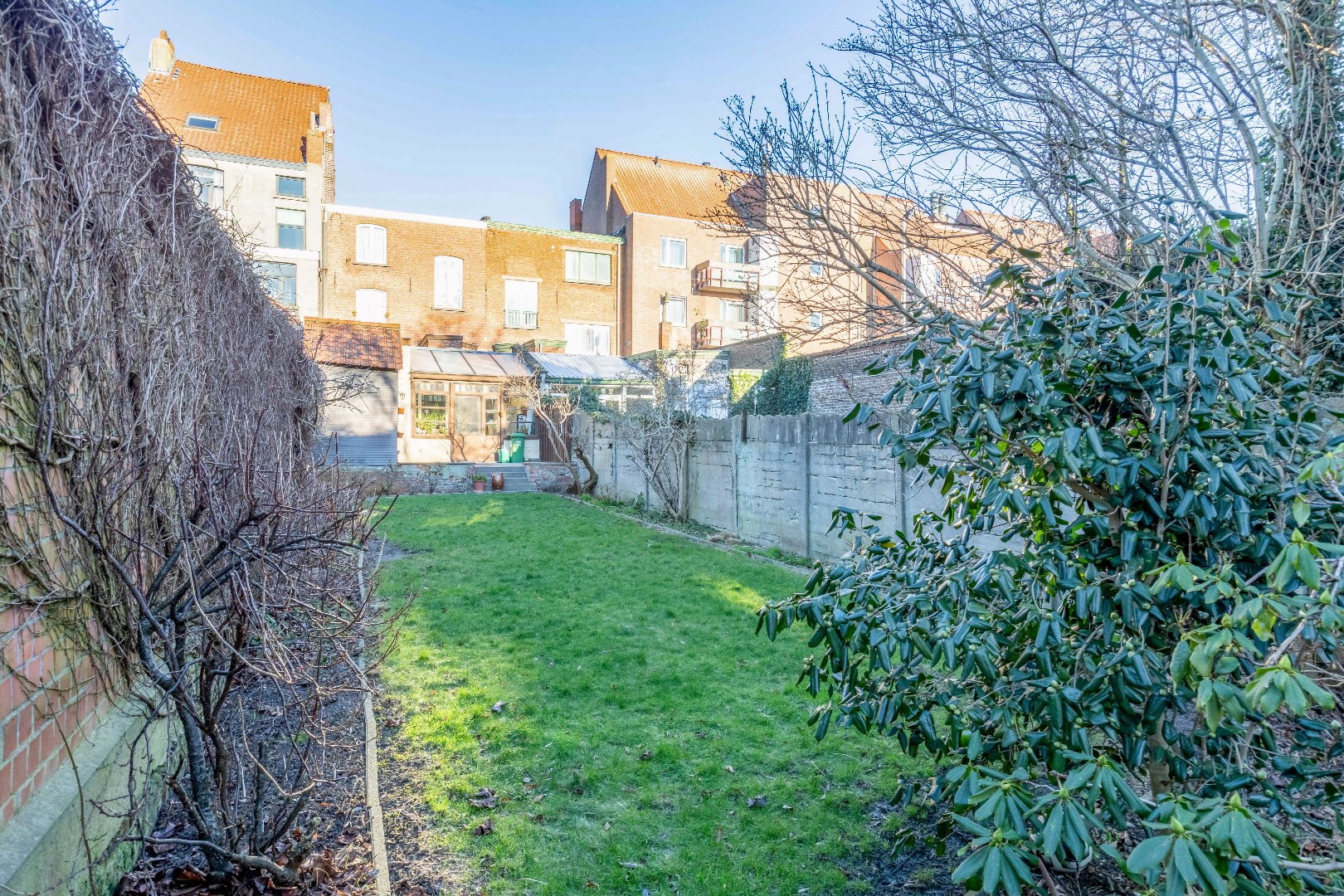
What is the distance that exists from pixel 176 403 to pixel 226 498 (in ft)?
2.28

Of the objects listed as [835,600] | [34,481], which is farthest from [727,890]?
[34,481]

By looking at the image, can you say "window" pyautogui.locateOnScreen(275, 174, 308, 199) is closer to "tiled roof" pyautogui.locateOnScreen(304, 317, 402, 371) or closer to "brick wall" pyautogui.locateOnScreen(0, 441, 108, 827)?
"tiled roof" pyautogui.locateOnScreen(304, 317, 402, 371)

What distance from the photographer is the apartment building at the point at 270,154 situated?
2602cm

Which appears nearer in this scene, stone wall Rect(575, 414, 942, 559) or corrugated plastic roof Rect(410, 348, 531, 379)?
stone wall Rect(575, 414, 942, 559)

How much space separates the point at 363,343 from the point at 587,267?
1133 cm

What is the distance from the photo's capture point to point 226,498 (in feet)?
8.96

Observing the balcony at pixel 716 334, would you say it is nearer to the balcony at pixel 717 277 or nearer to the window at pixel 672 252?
the balcony at pixel 717 277

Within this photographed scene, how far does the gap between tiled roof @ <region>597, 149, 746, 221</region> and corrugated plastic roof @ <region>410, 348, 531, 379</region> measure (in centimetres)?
905

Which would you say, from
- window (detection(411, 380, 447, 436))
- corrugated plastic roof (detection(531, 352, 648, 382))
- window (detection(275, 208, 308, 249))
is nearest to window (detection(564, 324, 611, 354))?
corrugated plastic roof (detection(531, 352, 648, 382))

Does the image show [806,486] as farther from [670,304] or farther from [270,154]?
[270,154]

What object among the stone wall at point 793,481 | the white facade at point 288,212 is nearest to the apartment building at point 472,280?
the white facade at point 288,212

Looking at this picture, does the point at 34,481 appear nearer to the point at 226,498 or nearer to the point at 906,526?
the point at 226,498

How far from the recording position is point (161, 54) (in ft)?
88.3

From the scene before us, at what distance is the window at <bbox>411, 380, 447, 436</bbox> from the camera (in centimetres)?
2531
